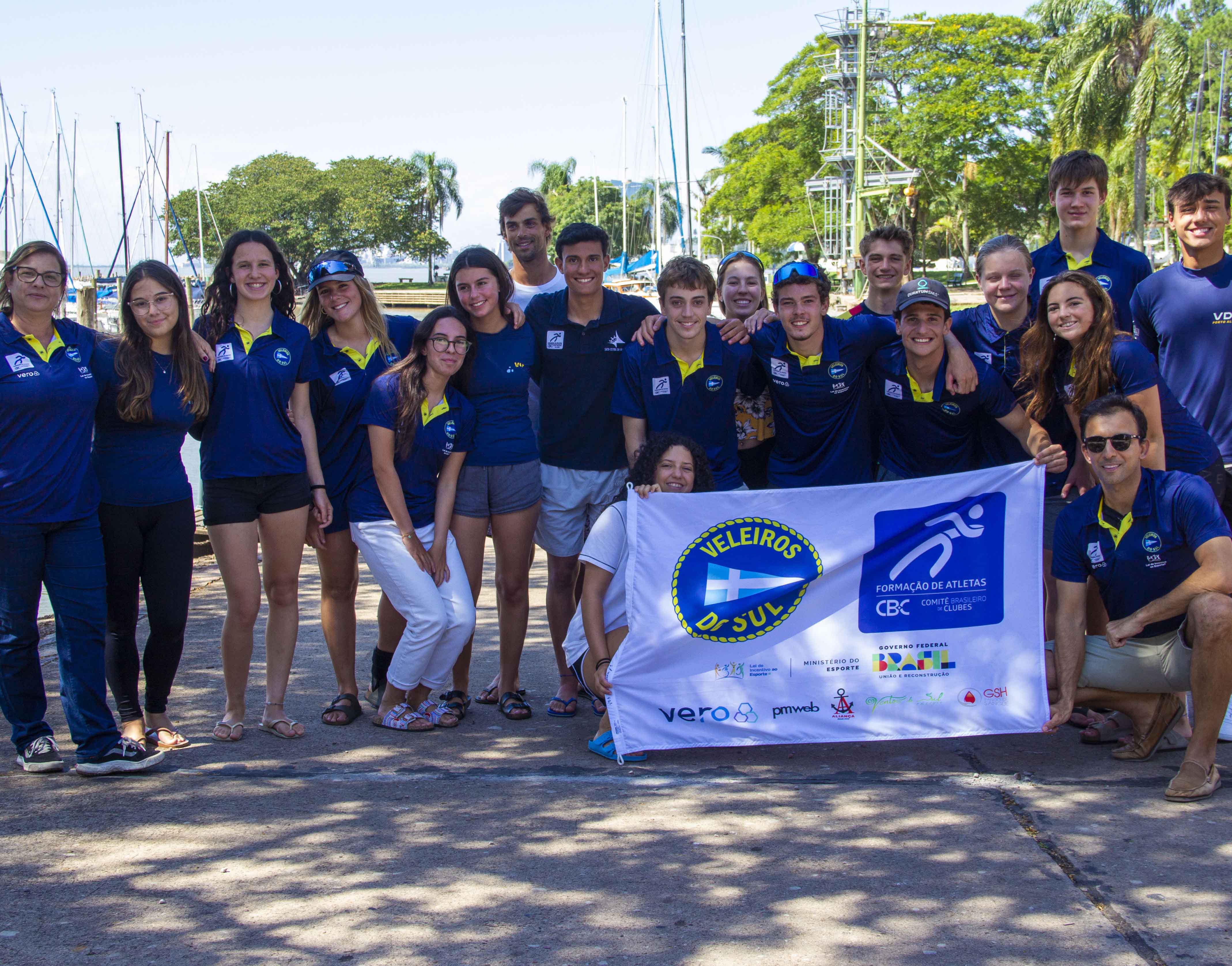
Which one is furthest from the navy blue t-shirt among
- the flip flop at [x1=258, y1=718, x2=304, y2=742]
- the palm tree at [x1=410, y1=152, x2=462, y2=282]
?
the palm tree at [x1=410, y1=152, x2=462, y2=282]

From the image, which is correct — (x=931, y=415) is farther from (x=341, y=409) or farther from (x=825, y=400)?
(x=341, y=409)

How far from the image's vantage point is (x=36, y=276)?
432 cm

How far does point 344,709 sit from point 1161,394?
3.97 metres

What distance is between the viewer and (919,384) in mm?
5020

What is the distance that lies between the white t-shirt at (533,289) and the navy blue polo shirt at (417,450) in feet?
3.73

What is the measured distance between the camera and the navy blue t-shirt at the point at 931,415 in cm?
496

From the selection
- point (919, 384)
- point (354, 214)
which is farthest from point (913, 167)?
point (354, 214)

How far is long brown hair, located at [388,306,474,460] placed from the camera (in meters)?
4.90

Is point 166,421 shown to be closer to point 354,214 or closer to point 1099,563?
point 1099,563

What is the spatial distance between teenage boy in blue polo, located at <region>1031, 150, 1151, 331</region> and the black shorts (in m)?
3.58

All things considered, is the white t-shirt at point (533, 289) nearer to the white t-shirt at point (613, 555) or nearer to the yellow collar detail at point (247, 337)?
the yellow collar detail at point (247, 337)

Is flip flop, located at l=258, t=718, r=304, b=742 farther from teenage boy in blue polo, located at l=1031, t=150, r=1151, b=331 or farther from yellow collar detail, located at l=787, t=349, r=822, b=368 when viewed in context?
teenage boy in blue polo, located at l=1031, t=150, r=1151, b=331

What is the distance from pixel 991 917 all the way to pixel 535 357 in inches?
128

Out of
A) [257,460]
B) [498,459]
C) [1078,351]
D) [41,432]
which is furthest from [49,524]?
[1078,351]
